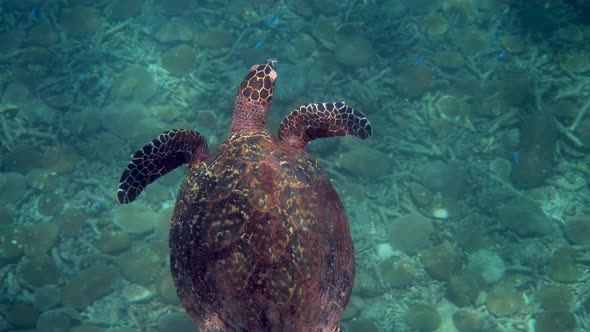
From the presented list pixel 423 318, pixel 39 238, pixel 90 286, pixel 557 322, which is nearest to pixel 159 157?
pixel 90 286

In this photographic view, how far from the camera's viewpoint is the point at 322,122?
4016mm

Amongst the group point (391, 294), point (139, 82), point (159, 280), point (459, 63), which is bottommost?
point (391, 294)

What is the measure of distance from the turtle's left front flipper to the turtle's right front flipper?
1024 mm

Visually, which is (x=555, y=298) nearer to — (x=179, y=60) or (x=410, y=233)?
(x=410, y=233)

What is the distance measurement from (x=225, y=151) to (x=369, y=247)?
14.6ft

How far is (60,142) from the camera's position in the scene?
302 inches

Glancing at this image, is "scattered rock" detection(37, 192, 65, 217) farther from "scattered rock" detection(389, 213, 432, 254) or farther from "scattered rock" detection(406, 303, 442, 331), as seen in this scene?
"scattered rock" detection(406, 303, 442, 331)

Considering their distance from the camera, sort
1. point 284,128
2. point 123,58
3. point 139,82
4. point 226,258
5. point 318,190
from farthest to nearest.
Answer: point 123,58 → point 139,82 → point 284,128 → point 318,190 → point 226,258

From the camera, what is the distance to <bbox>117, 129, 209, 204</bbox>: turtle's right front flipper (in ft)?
11.9

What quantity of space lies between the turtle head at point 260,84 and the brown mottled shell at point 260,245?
3.55 feet

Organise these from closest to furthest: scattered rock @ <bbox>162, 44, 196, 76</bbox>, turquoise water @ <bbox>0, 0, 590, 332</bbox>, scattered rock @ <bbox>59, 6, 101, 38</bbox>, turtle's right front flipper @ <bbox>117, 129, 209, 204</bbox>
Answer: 1. turtle's right front flipper @ <bbox>117, 129, 209, 204</bbox>
2. turquoise water @ <bbox>0, 0, 590, 332</bbox>
3. scattered rock @ <bbox>162, 44, 196, 76</bbox>
4. scattered rock @ <bbox>59, 6, 101, 38</bbox>

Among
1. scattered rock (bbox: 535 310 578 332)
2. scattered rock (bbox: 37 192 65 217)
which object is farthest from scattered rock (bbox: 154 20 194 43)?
scattered rock (bbox: 535 310 578 332)

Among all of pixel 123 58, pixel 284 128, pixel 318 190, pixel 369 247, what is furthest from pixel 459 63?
pixel 123 58

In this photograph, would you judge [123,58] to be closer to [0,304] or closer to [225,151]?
[0,304]
